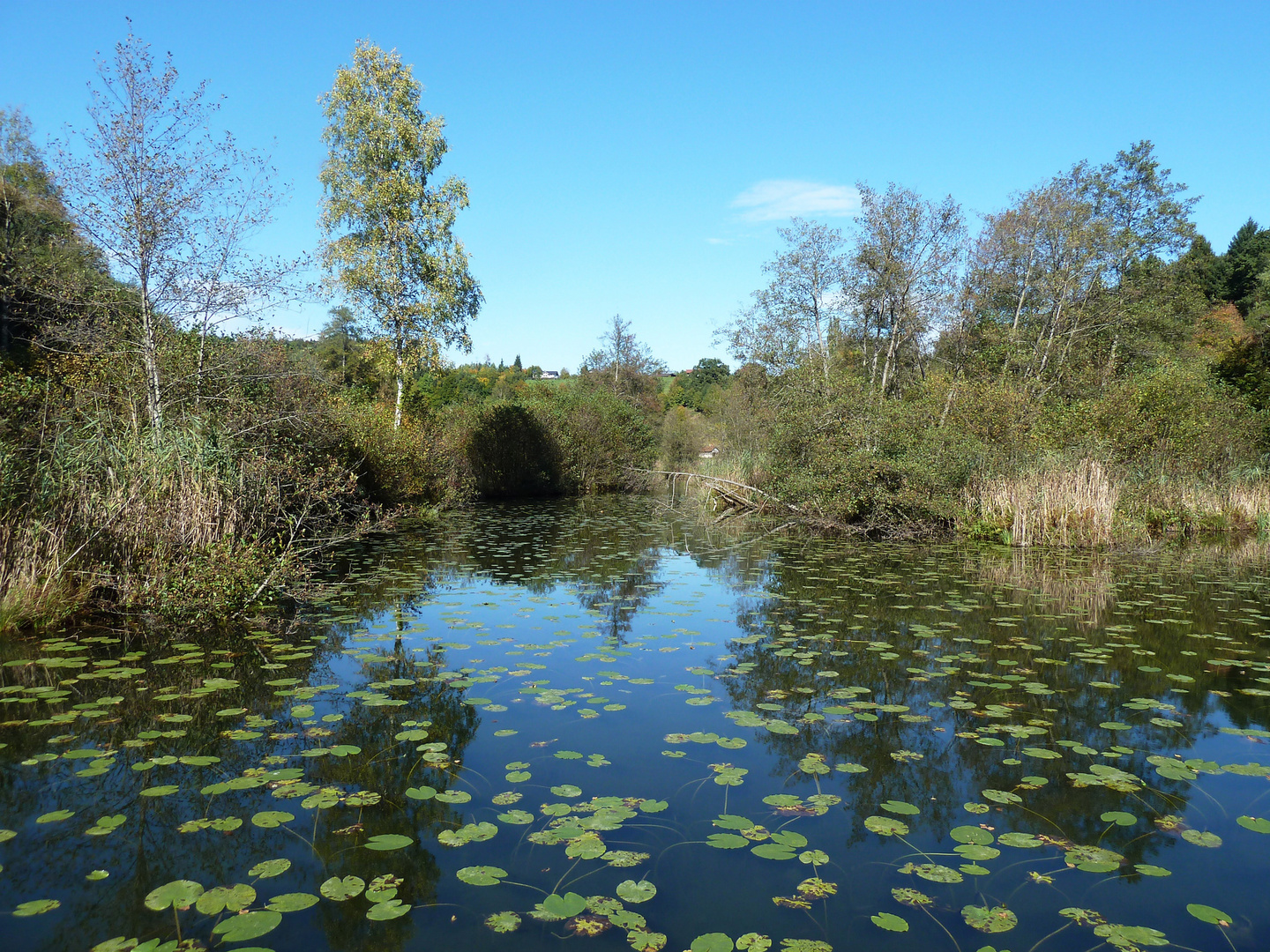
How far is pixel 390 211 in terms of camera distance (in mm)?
19781

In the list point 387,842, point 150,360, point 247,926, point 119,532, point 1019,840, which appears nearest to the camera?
point 247,926

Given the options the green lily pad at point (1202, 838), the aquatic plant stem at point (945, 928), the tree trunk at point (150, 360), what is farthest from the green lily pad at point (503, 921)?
the tree trunk at point (150, 360)

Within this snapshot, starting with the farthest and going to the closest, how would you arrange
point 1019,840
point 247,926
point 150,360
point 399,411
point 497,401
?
point 497,401
point 399,411
point 150,360
point 1019,840
point 247,926

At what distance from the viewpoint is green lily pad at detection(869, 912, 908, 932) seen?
259cm

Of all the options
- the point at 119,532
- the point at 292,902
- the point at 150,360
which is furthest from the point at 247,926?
the point at 150,360

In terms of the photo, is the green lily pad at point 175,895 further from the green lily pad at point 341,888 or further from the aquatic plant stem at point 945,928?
the aquatic plant stem at point 945,928

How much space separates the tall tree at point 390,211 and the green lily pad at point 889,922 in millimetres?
17904

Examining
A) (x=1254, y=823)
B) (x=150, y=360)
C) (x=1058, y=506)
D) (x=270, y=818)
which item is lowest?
(x=1254, y=823)

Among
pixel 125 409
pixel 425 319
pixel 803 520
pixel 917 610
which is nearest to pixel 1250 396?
pixel 803 520

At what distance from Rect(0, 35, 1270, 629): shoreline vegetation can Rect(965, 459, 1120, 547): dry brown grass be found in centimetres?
5

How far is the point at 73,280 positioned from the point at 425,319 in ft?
40.1

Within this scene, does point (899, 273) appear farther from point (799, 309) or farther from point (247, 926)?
point (247, 926)

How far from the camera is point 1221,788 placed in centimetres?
380

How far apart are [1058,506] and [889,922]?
12.2 metres
